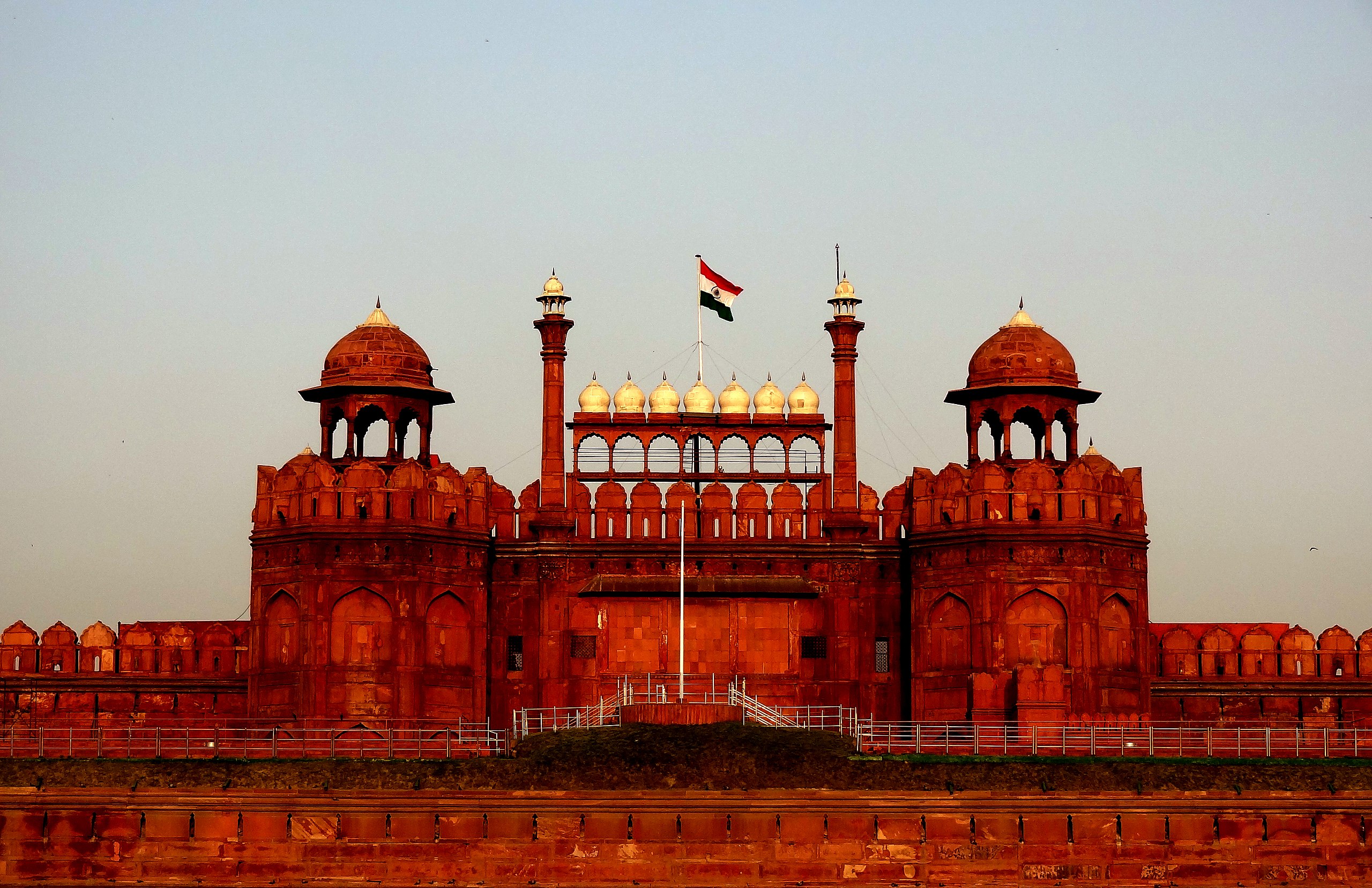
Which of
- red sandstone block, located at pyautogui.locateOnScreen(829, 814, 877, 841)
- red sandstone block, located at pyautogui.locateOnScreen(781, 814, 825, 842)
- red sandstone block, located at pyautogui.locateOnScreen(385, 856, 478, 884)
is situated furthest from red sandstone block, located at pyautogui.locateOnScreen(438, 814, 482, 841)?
red sandstone block, located at pyautogui.locateOnScreen(829, 814, 877, 841)

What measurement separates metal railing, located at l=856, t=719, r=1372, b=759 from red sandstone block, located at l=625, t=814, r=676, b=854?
6160 mm

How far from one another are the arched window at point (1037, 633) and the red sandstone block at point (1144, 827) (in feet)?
27.8

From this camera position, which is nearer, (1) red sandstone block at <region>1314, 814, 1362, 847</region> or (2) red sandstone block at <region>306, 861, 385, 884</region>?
(2) red sandstone block at <region>306, 861, 385, 884</region>

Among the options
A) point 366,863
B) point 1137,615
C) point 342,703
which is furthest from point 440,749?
point 1137,615

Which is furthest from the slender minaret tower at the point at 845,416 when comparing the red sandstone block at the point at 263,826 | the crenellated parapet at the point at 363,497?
the red sandstone block at the point at 263,826

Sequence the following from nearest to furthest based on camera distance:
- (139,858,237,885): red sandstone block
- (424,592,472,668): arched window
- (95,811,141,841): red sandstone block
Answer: (139,858,237,885): red sandstone block → (95,811,141,841): red sandstone block → (424,592,472,668): arched window

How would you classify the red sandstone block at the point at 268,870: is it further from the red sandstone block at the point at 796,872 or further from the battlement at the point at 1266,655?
the battlement at the point at 1266,655

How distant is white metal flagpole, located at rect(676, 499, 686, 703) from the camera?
65875 mm

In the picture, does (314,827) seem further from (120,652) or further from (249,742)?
(120,652)

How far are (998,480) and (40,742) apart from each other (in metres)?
27.6

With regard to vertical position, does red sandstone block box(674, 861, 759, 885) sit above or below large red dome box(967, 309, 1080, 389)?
below

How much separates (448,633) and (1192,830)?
22.2 meters

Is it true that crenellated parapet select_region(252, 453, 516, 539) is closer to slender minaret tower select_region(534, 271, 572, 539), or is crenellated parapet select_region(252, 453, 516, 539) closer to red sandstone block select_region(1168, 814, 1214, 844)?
slender minaret tower select_region(534, 271, 572, 539)

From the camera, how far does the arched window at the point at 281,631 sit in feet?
219
